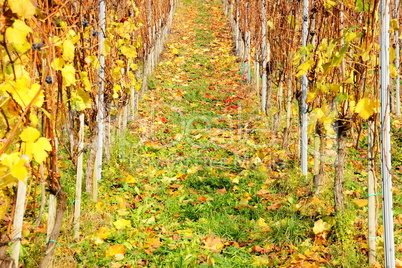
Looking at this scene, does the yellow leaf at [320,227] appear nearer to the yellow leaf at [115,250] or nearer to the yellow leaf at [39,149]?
the yellow leaf at [115,250]

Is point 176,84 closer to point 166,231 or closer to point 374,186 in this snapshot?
point 166,231

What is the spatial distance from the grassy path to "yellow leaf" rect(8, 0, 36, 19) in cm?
194

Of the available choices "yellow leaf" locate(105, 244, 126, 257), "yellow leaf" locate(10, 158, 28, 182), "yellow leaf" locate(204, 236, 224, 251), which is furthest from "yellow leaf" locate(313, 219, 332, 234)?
"yellow leaf" locate(10, 158, 28, 182)

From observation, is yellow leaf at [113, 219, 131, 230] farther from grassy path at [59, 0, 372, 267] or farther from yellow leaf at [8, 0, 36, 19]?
yellow leaf at [8, 0, 36, 19]

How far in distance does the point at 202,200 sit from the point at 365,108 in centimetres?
220

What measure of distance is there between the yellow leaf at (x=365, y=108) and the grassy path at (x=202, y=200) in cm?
118

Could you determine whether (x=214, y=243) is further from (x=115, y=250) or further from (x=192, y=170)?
(x=192, y=170)

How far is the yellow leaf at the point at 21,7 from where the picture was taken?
5.24ft

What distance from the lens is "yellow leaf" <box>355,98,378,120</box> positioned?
7.86 ft

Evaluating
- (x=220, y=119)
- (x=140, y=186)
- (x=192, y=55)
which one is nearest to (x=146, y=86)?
(x=220, y=119)

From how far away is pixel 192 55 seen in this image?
11.6 metres


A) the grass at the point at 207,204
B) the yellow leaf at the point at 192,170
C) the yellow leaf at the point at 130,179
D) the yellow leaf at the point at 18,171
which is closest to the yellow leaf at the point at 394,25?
the grass at the point at 207,204

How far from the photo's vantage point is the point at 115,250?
3.18m

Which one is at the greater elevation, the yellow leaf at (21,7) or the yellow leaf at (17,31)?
the yellow leaf at (21,7)
